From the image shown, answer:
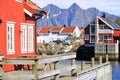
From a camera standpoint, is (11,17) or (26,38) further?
(26,38)

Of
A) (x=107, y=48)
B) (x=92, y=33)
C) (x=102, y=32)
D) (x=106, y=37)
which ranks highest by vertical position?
(x=102, y=32)

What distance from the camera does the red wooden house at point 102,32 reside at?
308ft

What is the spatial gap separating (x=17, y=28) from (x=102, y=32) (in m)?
73.1

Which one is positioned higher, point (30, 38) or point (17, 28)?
point (17, 28)

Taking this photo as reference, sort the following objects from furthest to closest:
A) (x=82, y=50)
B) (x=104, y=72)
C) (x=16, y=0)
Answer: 1. (x=82, y=50)
2. (x=104, y=72)
3. (x=16, y=0)

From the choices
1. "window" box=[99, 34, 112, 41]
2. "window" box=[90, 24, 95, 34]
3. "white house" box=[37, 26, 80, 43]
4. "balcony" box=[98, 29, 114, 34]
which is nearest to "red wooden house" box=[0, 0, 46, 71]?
"balcony" box=[98, 29, 114, 34]

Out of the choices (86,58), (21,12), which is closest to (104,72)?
(21,12)

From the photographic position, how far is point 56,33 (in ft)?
498

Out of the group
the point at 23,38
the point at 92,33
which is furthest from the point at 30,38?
the point at 92,33

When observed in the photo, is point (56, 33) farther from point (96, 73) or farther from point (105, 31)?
point (96, 73)

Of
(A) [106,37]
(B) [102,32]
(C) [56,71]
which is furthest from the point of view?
(B) [102,32]

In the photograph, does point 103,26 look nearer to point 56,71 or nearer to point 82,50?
point 82,50

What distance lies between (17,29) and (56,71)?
674 cm

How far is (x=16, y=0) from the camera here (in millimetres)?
23031
